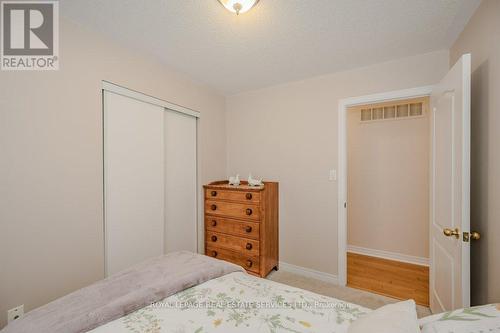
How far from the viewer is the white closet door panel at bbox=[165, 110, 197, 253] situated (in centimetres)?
248

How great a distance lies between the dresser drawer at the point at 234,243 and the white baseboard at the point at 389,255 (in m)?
1.87

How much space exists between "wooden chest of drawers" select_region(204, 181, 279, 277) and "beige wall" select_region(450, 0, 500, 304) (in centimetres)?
172

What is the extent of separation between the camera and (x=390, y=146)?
10.4 ft

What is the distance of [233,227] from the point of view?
8.59ft

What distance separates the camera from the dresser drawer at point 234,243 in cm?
250

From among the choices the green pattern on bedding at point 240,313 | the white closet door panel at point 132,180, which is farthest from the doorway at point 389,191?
the white closet door panel at point 132,180

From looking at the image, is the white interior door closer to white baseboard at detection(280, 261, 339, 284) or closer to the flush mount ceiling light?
white baseboard at detection(280, 261, 339, 284)

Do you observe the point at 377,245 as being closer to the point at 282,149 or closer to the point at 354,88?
the point at 282,149

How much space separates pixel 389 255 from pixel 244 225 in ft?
7.49

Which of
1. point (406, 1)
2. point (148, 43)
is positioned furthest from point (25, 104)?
point (406, 1)

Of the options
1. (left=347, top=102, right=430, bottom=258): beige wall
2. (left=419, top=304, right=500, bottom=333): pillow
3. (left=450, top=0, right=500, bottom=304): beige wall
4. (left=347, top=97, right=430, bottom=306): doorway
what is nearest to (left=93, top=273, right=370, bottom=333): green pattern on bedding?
(left=419, top=304, right=500, bottom=333): pillow

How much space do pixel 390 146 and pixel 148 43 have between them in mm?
3317

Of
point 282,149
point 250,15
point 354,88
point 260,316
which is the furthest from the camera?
point 282,149

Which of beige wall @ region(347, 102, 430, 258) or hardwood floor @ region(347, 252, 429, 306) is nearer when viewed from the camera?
hardwood floor @ region(347, 252, 429, 306)
